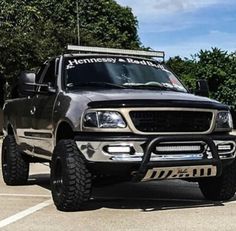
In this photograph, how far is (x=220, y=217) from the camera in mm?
6949

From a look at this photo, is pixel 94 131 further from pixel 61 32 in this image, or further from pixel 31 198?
pixel 61 32

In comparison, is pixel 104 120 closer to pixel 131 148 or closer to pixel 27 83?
pixel 131 148

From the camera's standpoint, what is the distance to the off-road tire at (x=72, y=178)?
7.04 m

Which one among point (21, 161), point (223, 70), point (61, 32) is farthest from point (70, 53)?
point (223, 70)

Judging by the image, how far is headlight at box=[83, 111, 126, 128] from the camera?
690cm

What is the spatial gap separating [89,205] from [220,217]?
177cm

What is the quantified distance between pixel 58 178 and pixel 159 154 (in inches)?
52.4

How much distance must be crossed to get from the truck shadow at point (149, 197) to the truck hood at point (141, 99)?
1.32 m

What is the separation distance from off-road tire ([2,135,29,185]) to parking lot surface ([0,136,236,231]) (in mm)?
228

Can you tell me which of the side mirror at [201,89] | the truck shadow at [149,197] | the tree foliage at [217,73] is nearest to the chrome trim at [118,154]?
the truck shadow at [149,197]

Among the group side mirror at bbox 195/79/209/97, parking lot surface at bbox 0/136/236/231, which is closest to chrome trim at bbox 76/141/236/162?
parking lot surface at bbox 0/136/236/231

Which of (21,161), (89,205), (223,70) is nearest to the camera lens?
(89,205)

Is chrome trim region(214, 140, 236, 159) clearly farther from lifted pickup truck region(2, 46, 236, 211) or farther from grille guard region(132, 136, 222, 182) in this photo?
grille guard region(132, 136, 222, 182)

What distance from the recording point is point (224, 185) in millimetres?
7988
